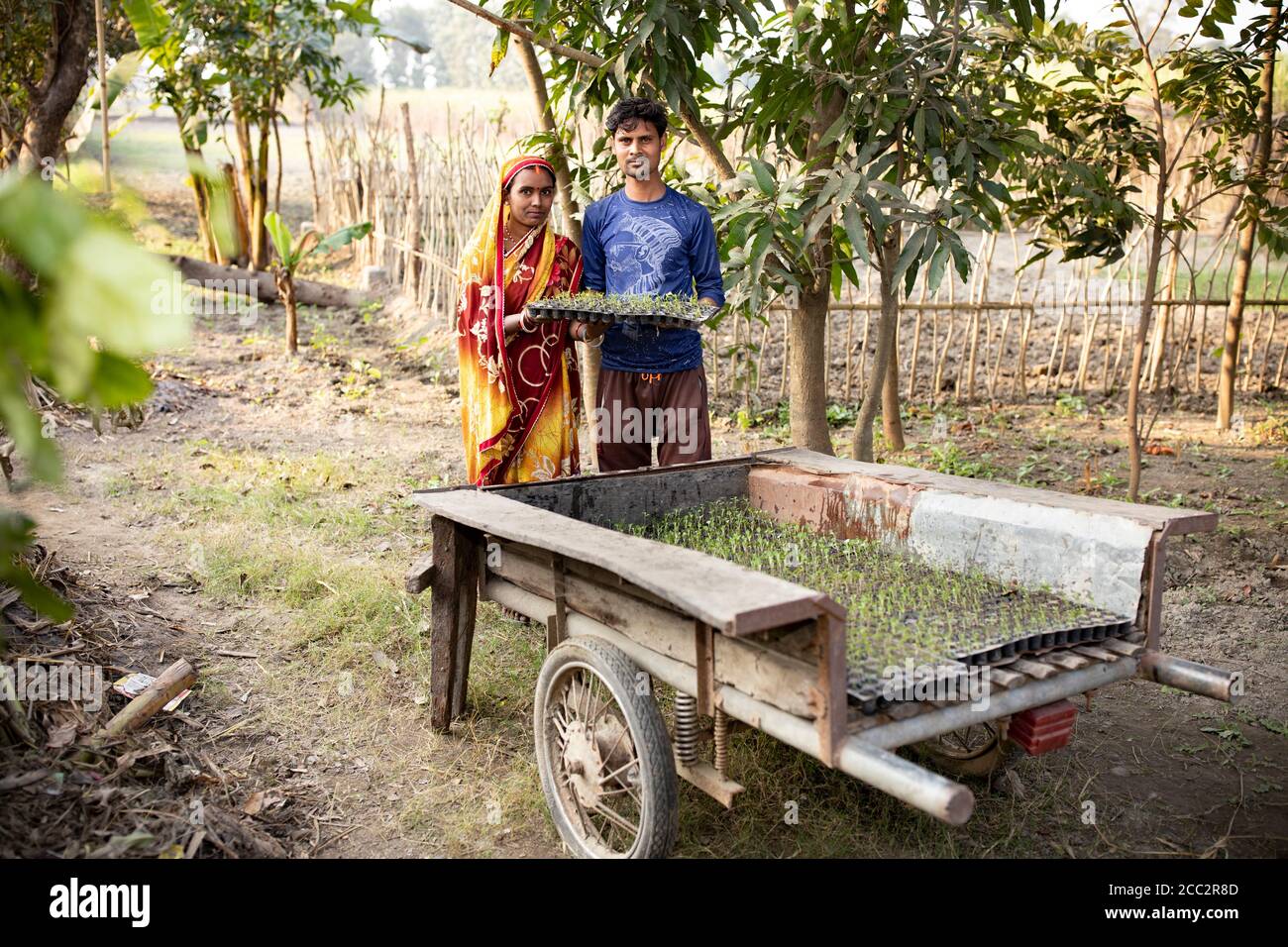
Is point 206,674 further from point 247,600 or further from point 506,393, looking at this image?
point 506,393

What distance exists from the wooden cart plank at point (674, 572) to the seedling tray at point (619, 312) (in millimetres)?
808

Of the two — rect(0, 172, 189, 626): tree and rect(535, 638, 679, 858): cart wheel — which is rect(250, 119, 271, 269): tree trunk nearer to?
rect(535, 638, 679, 858): cart wheel

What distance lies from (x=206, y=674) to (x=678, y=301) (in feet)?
6.93

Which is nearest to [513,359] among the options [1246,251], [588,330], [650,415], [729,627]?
[588,330]

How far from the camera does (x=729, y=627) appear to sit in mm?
1675

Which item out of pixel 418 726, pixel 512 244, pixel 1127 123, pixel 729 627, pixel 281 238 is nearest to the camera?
pixel 729 627

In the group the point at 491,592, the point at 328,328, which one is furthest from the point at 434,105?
the point at 491,592

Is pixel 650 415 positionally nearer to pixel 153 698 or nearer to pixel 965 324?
pixel 153 698

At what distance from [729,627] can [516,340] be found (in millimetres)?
2299

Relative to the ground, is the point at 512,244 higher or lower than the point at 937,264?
higher

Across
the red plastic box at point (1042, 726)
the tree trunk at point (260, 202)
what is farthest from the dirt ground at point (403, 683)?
the tree trunk at point (260, 202)

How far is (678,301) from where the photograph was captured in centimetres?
349

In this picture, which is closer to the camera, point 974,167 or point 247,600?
point 974,167

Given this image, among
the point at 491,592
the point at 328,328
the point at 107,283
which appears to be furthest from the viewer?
the point at 328,328
